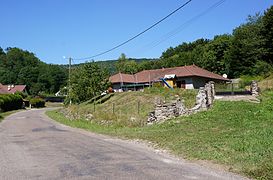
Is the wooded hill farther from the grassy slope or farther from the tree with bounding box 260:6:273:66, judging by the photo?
the grassy slope

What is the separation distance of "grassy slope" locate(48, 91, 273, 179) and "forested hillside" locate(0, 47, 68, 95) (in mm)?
103429

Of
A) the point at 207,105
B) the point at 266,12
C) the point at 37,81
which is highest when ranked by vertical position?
the point at 266,12

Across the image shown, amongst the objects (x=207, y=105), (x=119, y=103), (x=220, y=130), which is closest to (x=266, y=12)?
(x=119, y=103)

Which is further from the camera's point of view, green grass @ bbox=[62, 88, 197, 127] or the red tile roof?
the red tile roof

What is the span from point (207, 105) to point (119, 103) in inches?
597

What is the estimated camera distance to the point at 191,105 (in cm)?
2275

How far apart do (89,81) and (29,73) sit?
3295 inches

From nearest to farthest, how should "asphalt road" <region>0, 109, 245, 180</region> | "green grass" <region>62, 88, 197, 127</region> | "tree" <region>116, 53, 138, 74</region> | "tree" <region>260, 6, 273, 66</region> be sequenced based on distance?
"asphalt road" <region>0, 109, 245, 180</region>
"green grass" <region>62, 88, 197, 127</region>
"tree" <region>260, 6, 273, 66</region>
"tree" <region>116, 53, 138, 74</region>

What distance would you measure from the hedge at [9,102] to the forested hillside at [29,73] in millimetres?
51262

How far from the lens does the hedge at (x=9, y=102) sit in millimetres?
53000

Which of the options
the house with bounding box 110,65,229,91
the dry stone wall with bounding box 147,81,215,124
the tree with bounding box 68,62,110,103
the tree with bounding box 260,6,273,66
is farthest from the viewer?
the tree with bounding box 260,6,273,66

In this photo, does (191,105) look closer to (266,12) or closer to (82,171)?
(82,171)

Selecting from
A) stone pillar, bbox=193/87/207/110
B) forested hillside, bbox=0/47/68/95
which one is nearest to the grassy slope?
stone pillar, bbox=193/87/207/110

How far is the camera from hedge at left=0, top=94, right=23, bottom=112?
5300cm
